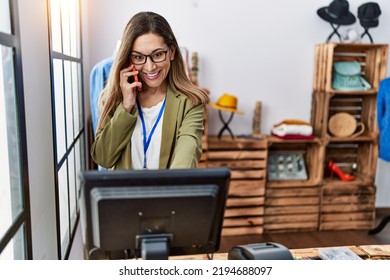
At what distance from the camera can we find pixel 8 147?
1.09 meters

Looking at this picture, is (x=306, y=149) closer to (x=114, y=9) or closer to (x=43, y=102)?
(x=114, y=9)

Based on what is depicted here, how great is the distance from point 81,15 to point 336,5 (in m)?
1.38

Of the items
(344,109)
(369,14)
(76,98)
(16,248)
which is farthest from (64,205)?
(344,109)

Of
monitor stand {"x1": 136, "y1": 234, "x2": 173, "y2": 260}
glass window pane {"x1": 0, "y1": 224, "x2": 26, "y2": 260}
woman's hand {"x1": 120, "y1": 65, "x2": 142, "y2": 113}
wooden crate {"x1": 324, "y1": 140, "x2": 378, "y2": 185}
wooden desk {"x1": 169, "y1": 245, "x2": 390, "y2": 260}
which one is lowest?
wooden crate {"x1": 324, "y1": 140, "x2": 378, "y2": 185}

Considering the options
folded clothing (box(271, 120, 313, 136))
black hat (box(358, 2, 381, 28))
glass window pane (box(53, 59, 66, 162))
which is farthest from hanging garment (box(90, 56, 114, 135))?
folded clothing (box(271, 120, 313, 136))

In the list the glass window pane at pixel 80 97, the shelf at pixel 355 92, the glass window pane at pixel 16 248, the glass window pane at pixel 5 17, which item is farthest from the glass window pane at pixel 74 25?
the shelf at pixel 355 92

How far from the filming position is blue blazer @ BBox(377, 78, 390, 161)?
285cm

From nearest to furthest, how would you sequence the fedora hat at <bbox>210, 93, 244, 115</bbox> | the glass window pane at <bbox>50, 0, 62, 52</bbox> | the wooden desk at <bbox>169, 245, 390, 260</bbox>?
the wooden desk at <bbox>169, 245, 390, 260</bbox> → the glass window pane at <bbox>50, 0, 62, 52</bbox> → the fedora hat at <bbox>210, 93, 244, 115</bbox>

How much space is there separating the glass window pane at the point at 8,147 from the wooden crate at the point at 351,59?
2381 millimetres

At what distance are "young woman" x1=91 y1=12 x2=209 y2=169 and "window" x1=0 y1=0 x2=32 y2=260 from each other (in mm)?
314

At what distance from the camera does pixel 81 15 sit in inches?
78.4

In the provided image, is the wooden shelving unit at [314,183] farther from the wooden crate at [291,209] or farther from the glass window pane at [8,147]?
the glass window pane at [8,147]

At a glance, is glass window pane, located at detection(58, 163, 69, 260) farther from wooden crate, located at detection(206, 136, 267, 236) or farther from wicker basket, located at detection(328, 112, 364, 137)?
wicker basket, located at detection(328, 112, 364, 137)

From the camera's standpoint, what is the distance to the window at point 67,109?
5.47ft
